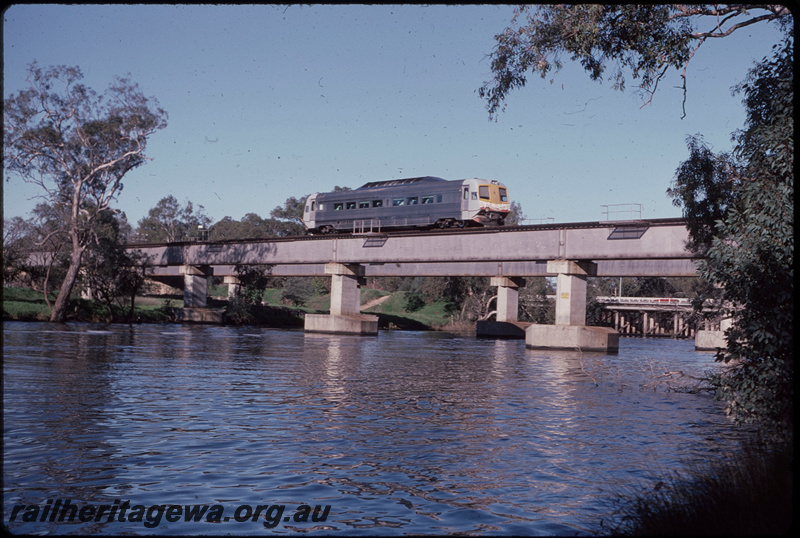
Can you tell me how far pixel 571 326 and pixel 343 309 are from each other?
19876 millimetres

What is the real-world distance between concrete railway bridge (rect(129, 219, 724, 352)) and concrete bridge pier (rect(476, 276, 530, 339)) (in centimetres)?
8

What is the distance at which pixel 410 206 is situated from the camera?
5606 cm

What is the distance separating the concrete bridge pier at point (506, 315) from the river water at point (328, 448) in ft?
118

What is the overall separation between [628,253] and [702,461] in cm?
3406

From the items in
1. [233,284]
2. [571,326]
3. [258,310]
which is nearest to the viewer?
Result: [571,326]

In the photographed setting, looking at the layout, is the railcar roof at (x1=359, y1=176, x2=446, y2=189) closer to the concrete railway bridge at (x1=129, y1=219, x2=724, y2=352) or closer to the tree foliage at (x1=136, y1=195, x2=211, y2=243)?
the concrete railway bridge at (x1=129, y1=219, x2=724, y2=352)

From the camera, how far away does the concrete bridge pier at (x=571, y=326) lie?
146ft

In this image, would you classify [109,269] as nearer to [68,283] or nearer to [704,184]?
[68,283]

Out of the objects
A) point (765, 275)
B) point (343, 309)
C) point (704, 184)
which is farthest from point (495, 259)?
point (765, 275)

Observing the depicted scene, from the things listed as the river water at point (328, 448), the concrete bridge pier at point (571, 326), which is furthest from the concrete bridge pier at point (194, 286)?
the river water at point (328, 448)

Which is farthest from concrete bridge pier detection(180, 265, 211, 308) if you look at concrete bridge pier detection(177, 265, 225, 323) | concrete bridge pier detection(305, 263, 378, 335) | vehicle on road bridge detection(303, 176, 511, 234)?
concrete bridge pier detection(305, 263, 378, 335)

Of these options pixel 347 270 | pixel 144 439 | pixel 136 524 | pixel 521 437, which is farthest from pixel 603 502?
pixel 347 270

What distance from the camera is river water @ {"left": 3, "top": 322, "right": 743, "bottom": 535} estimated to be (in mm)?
8273

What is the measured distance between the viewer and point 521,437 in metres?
13.5
